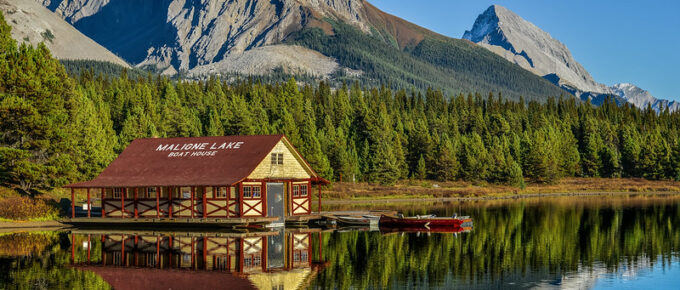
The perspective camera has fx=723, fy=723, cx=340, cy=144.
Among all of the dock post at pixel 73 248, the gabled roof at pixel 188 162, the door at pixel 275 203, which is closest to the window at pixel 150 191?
the gabled roof at pixel 188 162

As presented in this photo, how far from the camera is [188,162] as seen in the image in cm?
6009

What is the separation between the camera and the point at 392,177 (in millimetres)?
122312

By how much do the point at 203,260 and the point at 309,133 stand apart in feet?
275

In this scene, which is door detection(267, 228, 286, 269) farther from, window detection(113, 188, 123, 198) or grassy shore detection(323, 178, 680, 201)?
grassy shore detection(323, 178, 680, 201)

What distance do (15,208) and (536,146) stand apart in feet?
333

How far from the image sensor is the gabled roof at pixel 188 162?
5631 cm

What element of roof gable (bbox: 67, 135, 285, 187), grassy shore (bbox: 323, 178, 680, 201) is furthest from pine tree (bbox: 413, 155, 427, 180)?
roof gable (bbox: 67, 135, 285, 187)

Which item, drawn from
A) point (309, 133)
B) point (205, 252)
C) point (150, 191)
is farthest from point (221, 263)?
point (309, 133)

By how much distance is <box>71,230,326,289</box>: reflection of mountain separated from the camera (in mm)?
31641

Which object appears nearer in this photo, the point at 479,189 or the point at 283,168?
the point at 283,168

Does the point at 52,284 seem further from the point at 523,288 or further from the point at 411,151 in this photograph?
the point at 411,151

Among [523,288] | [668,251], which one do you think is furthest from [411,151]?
[523,288]

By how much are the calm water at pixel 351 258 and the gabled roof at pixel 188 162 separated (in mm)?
4532

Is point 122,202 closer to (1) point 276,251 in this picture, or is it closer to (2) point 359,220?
(2) point 359,220
